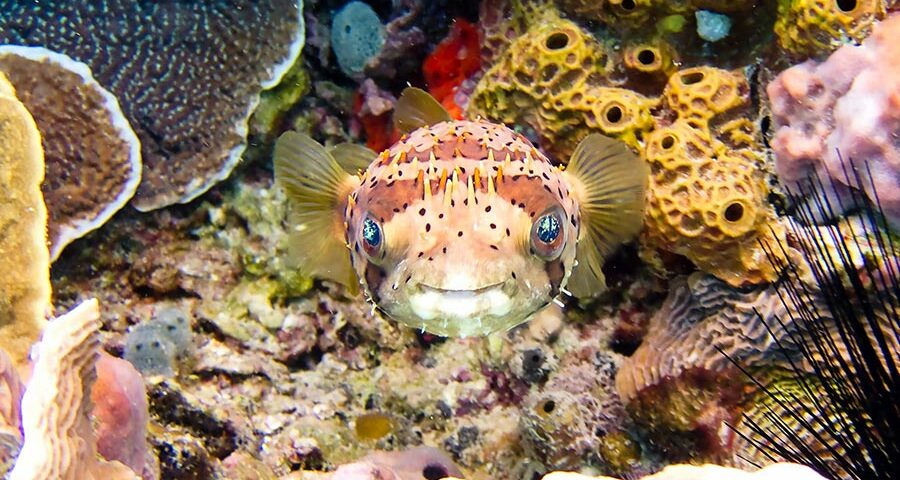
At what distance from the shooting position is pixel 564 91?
13.4 ft

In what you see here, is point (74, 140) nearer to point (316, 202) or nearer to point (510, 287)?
point (316, 202)

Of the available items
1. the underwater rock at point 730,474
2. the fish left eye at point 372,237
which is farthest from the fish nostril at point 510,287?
the underwater rock at point 730,474

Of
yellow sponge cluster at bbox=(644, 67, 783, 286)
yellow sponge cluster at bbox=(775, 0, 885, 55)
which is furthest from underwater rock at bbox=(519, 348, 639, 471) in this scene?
yellow sponge cluster at bbox=(775, 0, 885, 55)

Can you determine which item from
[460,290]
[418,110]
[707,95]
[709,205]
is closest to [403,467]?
[460,290]

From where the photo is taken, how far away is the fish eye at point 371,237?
2.68 m

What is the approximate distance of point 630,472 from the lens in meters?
4.07

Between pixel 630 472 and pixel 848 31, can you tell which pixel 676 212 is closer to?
pixel 848 31

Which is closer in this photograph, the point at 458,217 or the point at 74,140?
the point at 458,217

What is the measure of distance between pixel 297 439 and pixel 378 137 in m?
2.57

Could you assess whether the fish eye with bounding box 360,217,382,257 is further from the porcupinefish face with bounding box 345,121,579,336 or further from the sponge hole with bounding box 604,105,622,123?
the sponge hole with bounding box 604,105,622,123

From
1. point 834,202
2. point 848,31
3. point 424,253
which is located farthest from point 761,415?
point 424,253

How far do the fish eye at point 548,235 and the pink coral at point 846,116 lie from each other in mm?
1387

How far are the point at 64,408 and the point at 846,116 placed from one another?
369 cm

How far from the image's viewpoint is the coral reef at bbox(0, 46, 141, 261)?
4.41m
